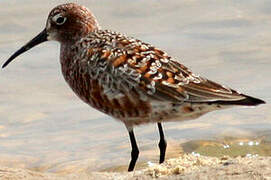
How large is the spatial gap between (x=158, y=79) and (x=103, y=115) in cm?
373

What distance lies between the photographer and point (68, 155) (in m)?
10.7

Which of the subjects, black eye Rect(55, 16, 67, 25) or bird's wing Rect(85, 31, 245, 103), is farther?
black eye Rect(55, 16, 67, 25)

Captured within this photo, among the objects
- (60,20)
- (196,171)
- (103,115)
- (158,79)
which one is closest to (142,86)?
(158,79)

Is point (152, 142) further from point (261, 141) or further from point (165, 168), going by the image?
point (165, 168)

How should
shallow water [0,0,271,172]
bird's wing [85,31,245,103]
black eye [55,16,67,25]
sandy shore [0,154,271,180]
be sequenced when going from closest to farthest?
sandy shore [0,154,271,180]
bird's wing [85,31,245,103]
black eye [55,16,67,25]
shallow water [0,0,271,172]

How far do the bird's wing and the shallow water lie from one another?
2107 mm

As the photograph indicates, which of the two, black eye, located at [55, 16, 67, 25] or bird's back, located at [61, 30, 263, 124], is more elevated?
black eye, located at [55, 16, 67, 25]

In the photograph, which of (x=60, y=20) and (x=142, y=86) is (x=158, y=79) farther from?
(x=60, y=20)

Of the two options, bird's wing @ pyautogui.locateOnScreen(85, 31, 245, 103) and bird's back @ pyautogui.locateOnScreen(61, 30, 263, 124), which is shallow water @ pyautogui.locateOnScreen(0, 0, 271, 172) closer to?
bird's back @ pyautogui.locateOnScreen(61, 30, 263, 124)

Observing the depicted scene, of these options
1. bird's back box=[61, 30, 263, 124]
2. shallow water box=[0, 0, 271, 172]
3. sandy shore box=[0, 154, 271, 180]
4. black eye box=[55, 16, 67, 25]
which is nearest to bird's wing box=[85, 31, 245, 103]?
bird's back box=[61, 30, 263, 124]

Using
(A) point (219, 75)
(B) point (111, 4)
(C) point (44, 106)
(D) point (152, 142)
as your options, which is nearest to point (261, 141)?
(D) point (152, 142)

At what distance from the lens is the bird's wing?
827 cm

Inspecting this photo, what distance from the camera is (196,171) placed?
6.90 meters

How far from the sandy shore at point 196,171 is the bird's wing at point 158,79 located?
657mm
